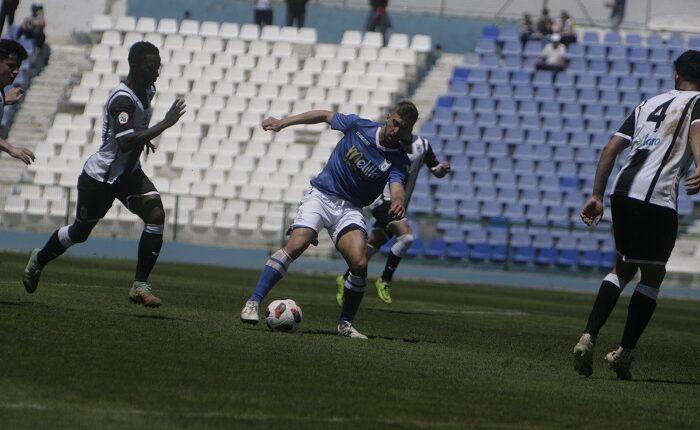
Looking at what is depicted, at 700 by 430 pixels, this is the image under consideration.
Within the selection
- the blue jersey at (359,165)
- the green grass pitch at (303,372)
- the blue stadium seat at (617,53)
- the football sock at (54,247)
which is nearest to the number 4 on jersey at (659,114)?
the green grass pitch at (303,372)

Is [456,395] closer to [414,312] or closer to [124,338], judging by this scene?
[124,338]

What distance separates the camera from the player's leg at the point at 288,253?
11.2 meters

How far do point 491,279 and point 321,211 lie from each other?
18359mm

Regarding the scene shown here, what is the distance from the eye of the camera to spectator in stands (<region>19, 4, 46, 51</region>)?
38031 millimetres

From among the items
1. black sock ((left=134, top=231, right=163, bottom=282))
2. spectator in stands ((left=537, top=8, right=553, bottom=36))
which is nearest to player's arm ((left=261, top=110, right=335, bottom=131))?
black sock ((left=134, top=231, right=163, bottom=282))

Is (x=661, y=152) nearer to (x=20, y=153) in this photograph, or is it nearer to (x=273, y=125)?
(x=273, y=125)

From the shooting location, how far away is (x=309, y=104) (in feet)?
117

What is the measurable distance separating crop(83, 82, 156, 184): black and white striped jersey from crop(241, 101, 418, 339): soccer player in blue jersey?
127 cm

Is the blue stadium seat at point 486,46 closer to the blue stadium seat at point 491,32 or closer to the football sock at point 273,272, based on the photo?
the blue stadium seat at point 491,32

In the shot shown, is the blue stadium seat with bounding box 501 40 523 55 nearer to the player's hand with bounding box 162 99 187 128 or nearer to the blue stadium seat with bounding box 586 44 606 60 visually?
the blue stadium seat with bounding box 586 44 606 60

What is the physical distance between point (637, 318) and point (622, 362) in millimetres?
341

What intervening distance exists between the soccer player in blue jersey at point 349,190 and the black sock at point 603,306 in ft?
7.47

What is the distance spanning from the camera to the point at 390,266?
17.7m

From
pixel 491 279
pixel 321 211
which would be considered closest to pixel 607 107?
pixel 491 279
